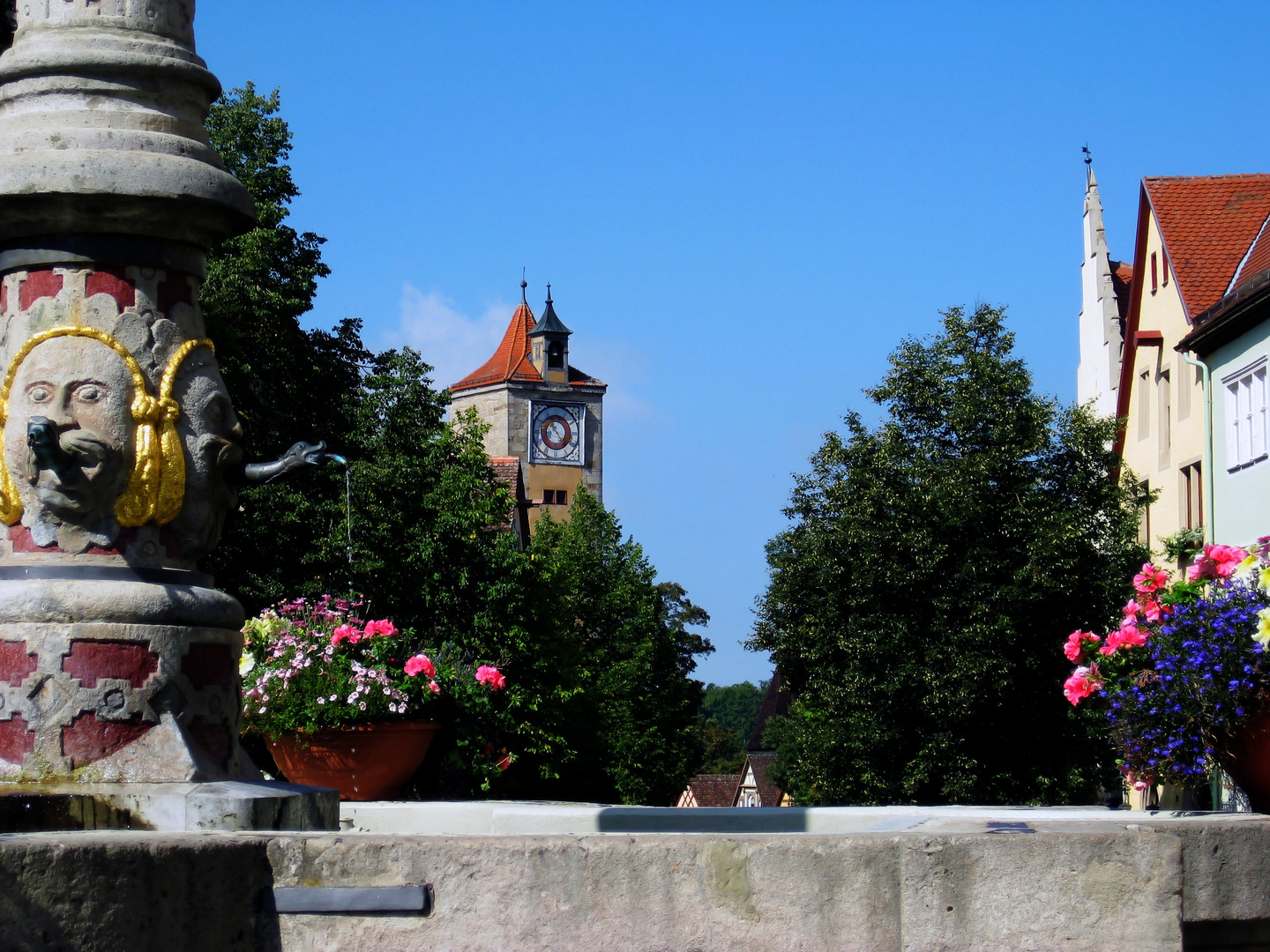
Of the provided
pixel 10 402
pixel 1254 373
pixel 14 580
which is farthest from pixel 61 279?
pixel 1254 373

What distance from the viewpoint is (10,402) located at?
184 inches

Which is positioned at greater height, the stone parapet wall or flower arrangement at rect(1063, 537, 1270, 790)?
flower arrangement at rect(1063, 537, 1270, 790)

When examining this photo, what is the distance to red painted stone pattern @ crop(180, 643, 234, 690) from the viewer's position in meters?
4.66

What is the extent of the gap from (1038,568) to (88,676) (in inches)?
1003

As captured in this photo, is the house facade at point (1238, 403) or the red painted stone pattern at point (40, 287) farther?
the house facade at point (1238, 403)

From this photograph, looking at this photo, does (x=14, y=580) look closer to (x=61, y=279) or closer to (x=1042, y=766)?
(x=61, y=279)

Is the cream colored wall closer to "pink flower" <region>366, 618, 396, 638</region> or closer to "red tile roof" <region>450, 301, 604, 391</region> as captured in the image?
"pink flower" <region>366, 618, 396, 638</region>

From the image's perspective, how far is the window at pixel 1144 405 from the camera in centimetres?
3325

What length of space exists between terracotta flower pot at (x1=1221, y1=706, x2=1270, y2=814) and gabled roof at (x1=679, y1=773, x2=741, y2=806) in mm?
78031

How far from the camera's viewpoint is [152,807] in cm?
438

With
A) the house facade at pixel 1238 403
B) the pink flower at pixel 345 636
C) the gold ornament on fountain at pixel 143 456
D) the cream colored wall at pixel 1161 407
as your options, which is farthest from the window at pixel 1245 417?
the gold ornament on fountain at pixel 143 456

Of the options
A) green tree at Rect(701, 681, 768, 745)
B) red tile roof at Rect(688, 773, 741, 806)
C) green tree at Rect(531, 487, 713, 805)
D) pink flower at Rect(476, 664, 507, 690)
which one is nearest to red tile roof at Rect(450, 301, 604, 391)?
red tile roof at Rect(688, 773, 741, 806)

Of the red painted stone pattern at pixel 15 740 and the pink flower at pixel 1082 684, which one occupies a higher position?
the pink flower at pixel 1082 684

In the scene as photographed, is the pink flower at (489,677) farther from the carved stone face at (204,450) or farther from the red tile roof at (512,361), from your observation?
the red tile roof at (512,361)
